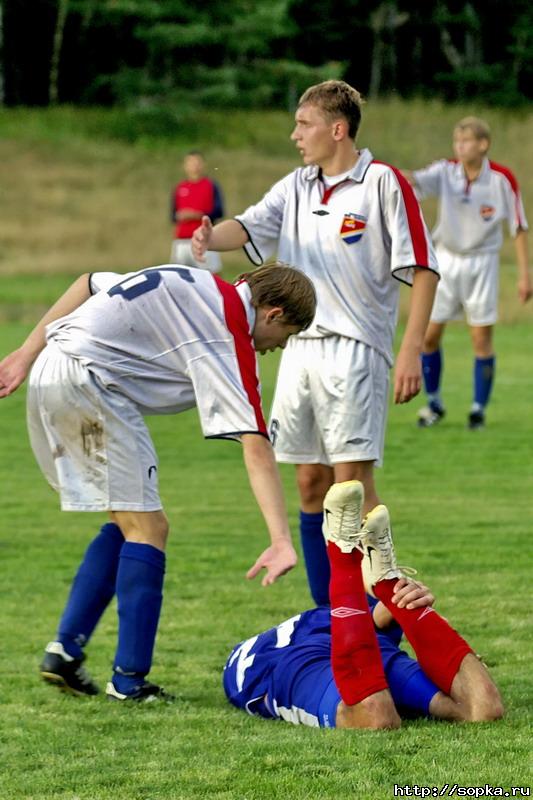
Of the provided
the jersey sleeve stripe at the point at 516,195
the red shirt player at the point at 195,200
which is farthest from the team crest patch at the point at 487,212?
the red shirt player at the point at 195,200

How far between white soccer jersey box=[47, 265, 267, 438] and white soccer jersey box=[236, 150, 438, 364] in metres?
1.15

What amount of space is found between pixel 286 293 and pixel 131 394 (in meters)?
0.64

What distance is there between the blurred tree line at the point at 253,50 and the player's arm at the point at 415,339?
133 feet

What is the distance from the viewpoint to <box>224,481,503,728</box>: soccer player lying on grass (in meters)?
4.55

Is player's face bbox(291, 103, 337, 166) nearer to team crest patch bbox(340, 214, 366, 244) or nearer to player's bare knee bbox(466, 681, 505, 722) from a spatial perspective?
team crest patch bbox(340, 214, 366, 244)

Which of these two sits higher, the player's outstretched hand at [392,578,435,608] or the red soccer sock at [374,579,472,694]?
the player's outstretched hand at [392,578,435,608]

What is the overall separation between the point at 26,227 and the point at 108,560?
30.1m

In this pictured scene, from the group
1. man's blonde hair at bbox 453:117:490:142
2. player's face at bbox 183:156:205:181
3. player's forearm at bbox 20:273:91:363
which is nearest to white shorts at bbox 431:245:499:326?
man's blonde hair at bbox 453:117:490:142

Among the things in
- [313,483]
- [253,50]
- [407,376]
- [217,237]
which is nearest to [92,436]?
[217,237]

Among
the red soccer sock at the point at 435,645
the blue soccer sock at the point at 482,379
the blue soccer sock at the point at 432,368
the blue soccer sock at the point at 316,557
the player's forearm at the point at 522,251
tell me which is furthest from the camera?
the blue soccer sock at the point at 432,368

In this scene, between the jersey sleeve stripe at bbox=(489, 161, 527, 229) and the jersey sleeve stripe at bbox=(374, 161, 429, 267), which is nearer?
the jersey sleeve stripe at bbox=(374, 161, 429, 267)

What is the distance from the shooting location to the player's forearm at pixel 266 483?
4.37 meters

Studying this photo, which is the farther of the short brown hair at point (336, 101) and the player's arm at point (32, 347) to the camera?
the short brown hair at point (336, 101)

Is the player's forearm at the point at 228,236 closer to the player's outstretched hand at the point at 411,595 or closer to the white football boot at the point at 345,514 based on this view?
the white football boot at the point at 345,514
